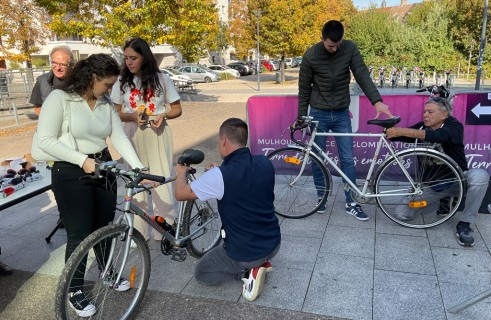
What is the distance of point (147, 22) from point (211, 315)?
486 inches

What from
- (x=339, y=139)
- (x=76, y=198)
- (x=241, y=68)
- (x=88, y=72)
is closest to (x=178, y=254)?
(x=76, y=198)

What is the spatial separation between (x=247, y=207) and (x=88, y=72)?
1.33 metres

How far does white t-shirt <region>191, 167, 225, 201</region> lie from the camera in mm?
2668

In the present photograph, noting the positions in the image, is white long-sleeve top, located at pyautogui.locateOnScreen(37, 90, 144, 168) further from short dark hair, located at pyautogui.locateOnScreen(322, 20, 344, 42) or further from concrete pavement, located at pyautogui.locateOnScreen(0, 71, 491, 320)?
short dark hair, located at pyautogui.locateOnScreen(322, 20, 344, 42)

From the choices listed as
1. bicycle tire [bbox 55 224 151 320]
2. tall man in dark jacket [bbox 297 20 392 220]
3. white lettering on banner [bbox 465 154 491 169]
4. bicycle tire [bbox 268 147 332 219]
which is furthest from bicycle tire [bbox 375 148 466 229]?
bicycle tire [bbox 55 224 151 320]

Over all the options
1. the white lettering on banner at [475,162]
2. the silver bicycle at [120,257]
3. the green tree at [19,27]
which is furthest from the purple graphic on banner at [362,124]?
the green tree at [19,27]

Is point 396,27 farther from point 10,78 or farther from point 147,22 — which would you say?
point 10,78

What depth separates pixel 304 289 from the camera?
3104mm

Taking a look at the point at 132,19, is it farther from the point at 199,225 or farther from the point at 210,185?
the point at 210,185

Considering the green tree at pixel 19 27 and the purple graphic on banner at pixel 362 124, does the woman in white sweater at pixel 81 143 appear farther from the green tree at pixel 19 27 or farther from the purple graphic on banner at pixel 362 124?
the green tree at pixel 19 27

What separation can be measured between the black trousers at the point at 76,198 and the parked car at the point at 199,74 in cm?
3031

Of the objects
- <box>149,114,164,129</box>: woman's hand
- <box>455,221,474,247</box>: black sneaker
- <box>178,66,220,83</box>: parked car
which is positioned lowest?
<box>455,221,474,247</box>: black sneaker

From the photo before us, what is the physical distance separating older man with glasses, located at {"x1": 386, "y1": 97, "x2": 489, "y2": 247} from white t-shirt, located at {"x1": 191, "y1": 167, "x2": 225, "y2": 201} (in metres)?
2.01

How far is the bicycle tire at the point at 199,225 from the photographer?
3262mm
